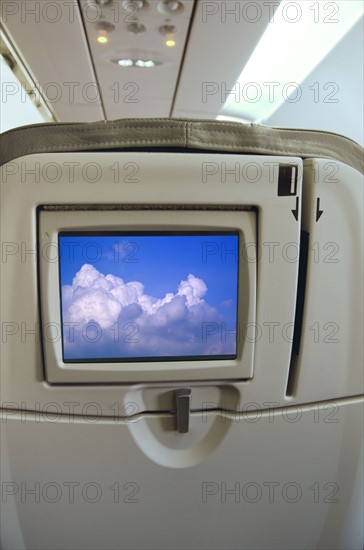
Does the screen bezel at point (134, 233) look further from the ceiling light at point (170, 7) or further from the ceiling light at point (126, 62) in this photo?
the ceiling light at point (126, 62)

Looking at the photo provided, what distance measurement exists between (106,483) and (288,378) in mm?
505

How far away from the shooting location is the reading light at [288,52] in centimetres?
273

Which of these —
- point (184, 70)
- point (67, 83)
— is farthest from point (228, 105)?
point (67, 83)

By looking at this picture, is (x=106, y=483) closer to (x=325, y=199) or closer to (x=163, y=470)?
(x=163, y=470)

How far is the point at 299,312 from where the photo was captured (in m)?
1.00

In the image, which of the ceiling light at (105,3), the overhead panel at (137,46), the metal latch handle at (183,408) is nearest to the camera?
the metal latch handle at (183,408)

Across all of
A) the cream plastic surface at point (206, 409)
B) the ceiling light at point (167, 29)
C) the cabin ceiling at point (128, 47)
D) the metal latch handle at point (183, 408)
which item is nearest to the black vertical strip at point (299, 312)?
the cream plastic surface at point (206, 409)

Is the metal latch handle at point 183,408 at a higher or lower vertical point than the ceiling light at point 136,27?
lower

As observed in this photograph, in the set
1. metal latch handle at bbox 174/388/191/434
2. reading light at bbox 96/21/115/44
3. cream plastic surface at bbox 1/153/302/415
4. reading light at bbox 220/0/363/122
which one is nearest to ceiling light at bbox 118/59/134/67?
reading light at bbox 96/21/115/44

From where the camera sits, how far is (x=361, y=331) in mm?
1018

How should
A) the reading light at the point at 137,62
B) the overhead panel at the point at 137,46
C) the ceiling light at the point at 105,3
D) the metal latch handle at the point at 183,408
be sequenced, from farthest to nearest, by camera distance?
1. the reading light at the point at 137,62
2. the overhead panel at the point at 137,46
3. the ceiling light at the point at 105,3
4. the metal latch handle at the point at 183,408

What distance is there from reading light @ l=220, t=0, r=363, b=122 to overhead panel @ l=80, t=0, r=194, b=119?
2.07ft

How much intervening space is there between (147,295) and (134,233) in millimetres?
137

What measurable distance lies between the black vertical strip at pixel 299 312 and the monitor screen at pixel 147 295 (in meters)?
0.16
